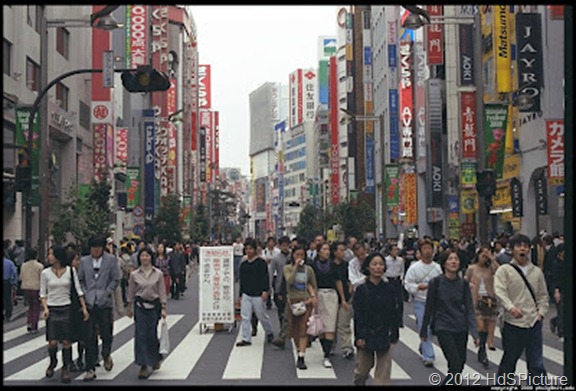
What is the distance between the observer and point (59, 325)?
10.0 m

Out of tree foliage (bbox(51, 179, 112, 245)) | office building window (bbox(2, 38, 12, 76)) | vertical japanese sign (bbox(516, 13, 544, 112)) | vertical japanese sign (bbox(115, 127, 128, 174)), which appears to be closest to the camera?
vertical japanese sign (bbox(516, 13, 544, 112))

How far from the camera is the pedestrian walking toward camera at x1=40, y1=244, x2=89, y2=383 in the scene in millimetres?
10008

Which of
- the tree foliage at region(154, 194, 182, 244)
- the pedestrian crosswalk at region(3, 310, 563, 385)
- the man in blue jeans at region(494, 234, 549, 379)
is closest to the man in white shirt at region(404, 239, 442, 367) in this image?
the pedestrian crosswalk at region(3, 310, 563, 385)

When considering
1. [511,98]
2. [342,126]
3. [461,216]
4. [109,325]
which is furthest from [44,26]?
[342,126]

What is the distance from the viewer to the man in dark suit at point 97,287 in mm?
10375

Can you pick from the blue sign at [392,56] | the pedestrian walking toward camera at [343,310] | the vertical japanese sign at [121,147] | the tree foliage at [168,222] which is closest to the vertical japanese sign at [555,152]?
the pedestrian walking toward camera at [343,310]

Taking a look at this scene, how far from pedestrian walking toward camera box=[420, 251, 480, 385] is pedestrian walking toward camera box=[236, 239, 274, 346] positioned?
5.09 meters

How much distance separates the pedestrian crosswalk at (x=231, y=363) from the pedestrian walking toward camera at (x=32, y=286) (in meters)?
0.63

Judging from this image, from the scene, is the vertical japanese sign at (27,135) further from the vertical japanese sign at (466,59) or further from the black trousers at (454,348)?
the vertical japanese sign at (466,59)

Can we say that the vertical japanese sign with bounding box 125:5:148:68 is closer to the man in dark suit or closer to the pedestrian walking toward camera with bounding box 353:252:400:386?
the man in dark suit

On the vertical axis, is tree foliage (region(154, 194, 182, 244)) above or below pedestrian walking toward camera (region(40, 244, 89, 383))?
above

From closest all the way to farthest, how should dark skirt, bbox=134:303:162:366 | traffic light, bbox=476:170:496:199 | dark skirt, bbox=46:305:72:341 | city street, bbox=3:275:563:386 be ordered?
city street, bbox=3:275:563:386
dark skirt, bbox=46:305:72:341
dark skirt, bbox=134:303:162:366
traffic light, bbox=476:170:496:199

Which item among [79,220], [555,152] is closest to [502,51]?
[555,152]

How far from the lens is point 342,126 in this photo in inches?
3701
